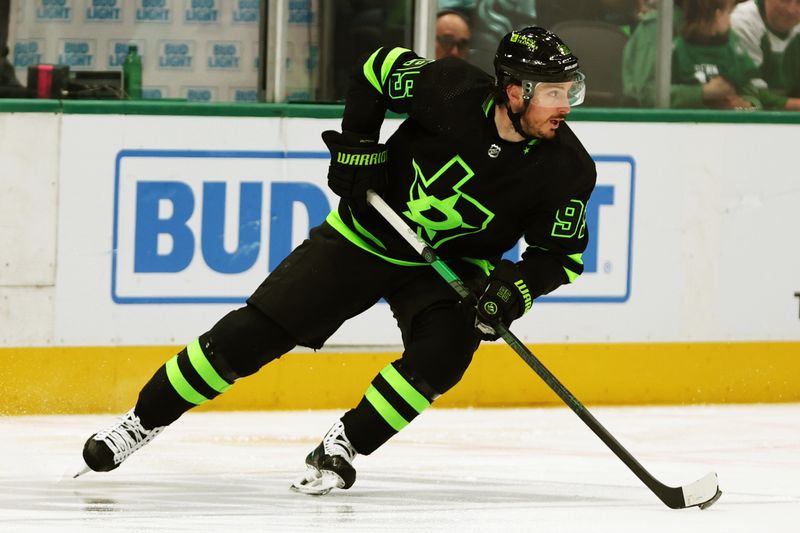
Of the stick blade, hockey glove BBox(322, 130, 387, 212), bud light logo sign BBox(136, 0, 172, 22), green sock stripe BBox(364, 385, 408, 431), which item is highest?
bud light logo sign BBox(136, 0, 172, 22)

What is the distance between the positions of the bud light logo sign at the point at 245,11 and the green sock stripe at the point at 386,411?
1791 millimetres

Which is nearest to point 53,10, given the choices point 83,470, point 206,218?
point 206,218

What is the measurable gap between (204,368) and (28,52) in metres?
1.63

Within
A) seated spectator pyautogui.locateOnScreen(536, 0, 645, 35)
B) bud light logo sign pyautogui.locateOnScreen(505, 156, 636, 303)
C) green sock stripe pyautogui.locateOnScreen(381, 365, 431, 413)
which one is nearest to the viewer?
green sock stripe pyautogui.locateOnScreen(381, 365, 431, 413)

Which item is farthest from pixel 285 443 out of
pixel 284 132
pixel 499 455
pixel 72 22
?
pixel 72 22

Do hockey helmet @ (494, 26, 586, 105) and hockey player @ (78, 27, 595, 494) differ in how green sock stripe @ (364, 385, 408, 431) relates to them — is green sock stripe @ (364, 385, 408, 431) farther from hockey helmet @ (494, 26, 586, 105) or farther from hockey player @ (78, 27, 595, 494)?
hockey helmet @ (494, 26, 586, 105)

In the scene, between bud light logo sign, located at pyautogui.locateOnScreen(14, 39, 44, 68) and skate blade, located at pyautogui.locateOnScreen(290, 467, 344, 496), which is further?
bud light logo sign, located at pyautogui.locateOnScreen(14, 39, 44, 68)

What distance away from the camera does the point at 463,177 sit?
3.65 meters

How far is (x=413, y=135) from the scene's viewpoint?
148 inches

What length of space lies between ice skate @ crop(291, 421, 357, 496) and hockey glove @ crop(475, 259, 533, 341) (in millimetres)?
416

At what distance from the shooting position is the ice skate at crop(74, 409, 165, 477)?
146 inches

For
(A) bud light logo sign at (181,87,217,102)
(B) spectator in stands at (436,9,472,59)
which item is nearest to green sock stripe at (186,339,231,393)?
(A) bud light logo sign at (181,87,217,102)

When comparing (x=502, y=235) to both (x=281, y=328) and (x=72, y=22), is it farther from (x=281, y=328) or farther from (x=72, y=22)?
(x=72, y=22)

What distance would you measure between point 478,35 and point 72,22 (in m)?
1.27
